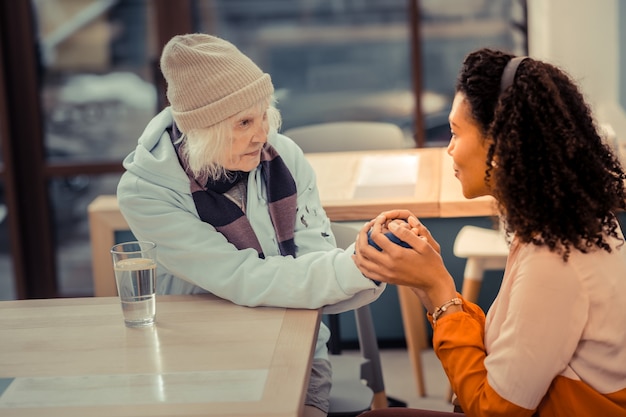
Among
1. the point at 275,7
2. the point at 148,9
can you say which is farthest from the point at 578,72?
the point at 148,9

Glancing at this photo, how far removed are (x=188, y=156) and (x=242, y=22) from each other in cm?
278

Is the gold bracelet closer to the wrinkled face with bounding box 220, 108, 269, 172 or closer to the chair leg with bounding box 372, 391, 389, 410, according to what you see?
the wrinkled face with bounding box 220, 108, 269, 172

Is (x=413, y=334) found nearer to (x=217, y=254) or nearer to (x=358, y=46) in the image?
(x=217, y=254)

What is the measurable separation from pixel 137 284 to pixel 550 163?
70 centimetres

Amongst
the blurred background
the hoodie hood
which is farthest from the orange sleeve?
the blurred background

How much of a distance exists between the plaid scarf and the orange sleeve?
49 centimetres

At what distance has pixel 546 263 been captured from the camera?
131 cm

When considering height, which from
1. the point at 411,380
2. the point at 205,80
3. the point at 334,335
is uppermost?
the point at 205,80

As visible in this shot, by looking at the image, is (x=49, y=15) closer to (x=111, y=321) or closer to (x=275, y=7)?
(x=275, y=7)

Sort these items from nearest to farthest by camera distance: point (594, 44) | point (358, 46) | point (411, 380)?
point (411, 380) → point (594, 44) → point (358, 46)

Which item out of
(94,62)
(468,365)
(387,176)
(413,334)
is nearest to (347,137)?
(387,176)

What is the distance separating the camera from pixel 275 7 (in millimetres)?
4438

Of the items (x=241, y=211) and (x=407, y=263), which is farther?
(x=241, y=211)

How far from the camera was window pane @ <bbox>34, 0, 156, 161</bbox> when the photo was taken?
14.4 feet
